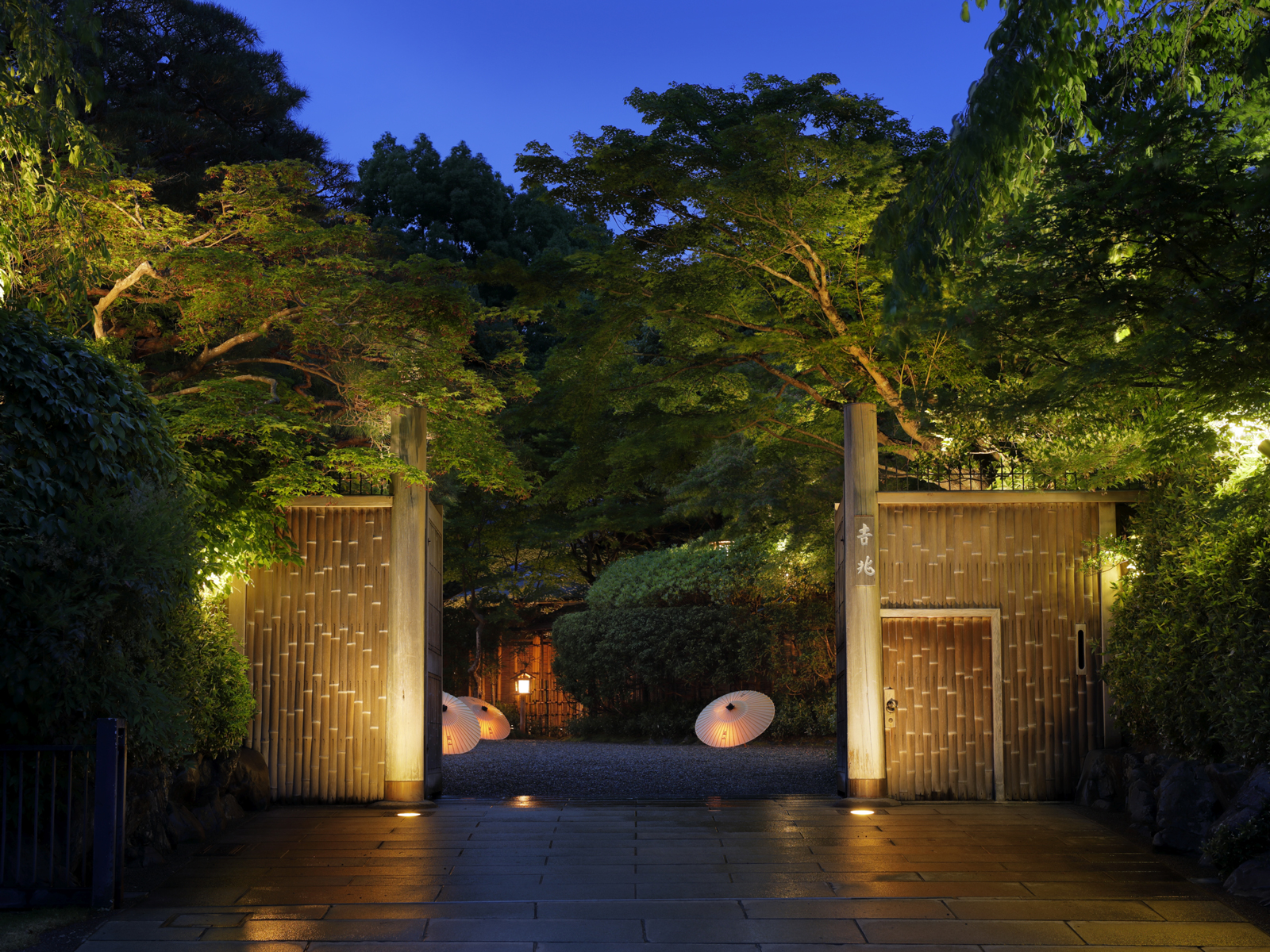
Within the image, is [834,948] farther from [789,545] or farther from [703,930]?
[789,545]

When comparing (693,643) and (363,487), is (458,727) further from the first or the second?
(693,643)

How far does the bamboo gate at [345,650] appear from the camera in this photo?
7.90 m

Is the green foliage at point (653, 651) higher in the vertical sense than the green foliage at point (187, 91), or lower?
lower

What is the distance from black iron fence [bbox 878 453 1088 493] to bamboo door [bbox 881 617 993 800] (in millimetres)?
1093

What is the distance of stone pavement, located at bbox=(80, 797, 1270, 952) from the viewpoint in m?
4.31

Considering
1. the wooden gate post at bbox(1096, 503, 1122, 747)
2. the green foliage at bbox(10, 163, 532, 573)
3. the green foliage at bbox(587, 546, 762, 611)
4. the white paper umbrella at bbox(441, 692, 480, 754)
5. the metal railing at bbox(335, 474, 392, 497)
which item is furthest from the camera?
the green foliage at bbox(587, 546, 762, 611)

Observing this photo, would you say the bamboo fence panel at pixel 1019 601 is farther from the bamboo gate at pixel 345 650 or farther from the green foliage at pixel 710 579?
the green foliage at pixel 710 579

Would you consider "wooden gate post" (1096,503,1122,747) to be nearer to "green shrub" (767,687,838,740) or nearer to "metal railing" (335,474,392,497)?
"metal railing" (335,474,392,497)

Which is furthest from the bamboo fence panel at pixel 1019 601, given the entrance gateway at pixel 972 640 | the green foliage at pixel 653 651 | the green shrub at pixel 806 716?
the green foliage at pixel 653 651

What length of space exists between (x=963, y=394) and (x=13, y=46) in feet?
22.7

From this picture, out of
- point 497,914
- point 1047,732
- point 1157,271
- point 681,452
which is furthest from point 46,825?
point 681,452

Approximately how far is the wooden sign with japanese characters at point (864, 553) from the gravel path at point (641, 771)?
1.95 m

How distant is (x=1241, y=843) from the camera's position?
5.32 m

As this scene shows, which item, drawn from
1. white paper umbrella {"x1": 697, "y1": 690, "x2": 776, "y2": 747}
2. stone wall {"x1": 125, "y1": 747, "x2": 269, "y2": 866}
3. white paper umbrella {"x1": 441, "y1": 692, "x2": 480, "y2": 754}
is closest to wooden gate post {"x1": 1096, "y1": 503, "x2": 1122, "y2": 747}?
white paper umbrella {"x1": 697, "y1": 690, "x2": 776, "y2": 747}
